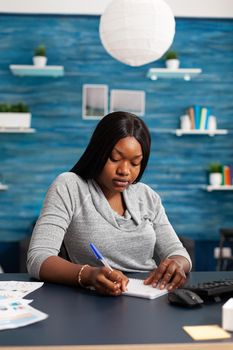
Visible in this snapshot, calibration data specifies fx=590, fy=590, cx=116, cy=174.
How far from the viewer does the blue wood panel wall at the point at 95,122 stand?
5184 millimetres

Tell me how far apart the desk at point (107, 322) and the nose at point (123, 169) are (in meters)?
0.49

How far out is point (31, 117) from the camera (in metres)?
5.20

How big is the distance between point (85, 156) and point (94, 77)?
3.27m

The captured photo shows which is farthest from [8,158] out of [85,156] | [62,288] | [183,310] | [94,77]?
[183,310]

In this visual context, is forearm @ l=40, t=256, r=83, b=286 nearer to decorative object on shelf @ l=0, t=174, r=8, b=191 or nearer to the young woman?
the young woman

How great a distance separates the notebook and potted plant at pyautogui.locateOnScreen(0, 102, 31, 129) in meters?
3.48

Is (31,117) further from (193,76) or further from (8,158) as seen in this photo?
(193,76)

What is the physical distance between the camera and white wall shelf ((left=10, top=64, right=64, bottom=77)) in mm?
4977

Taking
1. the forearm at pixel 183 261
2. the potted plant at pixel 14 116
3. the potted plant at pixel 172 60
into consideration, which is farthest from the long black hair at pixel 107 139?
the potted plant at pixel 172 60

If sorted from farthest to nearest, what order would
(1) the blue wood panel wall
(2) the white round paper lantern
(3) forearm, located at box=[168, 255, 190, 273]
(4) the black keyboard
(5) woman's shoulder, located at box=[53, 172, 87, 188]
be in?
(1) the blue wood panel wall
(2) the white round paper lantern
(5) woman's shoulder, located at box=[53, 172, 87, 188]
(3) forearm, located at box=[168, 255, 190, 273]
(4) the black keyboard

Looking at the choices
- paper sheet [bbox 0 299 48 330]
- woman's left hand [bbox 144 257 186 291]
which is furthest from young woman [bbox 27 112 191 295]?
paper sheet [bbox 0 299 48 330]

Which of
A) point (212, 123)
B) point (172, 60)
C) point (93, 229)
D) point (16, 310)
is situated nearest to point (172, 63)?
point (172, 60)

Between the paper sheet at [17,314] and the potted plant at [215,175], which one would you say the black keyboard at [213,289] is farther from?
the potted plant at [215,175]

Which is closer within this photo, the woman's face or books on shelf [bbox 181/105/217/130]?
the woman's face
